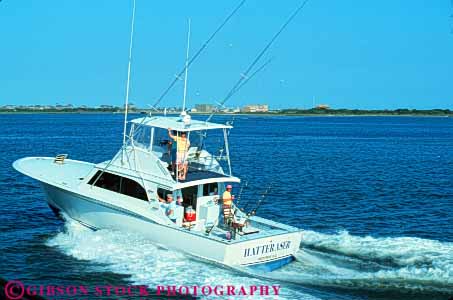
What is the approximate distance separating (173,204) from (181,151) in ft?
4.49

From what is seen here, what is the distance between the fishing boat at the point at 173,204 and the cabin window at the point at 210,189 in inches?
1.0


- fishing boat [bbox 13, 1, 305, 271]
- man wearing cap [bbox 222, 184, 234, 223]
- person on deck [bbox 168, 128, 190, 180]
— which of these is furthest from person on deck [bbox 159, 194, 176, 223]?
man wearing cap [bbox 222, 184, 234, 223]

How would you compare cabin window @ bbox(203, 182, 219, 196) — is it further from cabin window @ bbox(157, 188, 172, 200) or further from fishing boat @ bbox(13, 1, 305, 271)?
cabin window @ bbox(157, 188, 172, 200)

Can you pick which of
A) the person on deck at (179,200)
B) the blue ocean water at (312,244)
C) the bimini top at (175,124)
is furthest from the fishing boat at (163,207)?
the blue ocean water at (312,244)

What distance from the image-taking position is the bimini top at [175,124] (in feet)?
46.9

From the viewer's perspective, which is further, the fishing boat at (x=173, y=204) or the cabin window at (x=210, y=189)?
the cabin window at (x=210, y=189)

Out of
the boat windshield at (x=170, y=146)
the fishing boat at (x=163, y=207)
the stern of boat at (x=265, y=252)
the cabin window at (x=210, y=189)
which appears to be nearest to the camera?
the stern of boat at (x=265, y=252)

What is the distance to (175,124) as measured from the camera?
1466 cm

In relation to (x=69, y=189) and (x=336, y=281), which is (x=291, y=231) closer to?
(x=336, y=281)

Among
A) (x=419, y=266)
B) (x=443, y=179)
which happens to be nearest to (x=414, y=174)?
(x=443, y=179)

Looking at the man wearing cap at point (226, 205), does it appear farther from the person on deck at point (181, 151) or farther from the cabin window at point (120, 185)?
the cabin window at point (120, 185)

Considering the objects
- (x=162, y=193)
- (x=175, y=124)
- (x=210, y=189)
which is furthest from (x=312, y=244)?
(x=175, y=124)

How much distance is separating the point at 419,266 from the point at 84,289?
23.9 ft

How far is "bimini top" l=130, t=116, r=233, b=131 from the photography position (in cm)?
1429
